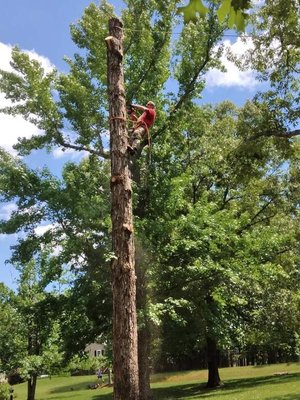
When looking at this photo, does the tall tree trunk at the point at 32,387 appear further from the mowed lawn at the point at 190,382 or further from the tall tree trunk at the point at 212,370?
the tall tree trunk at the point at 212,370

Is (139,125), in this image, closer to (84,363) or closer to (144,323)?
(144,323)

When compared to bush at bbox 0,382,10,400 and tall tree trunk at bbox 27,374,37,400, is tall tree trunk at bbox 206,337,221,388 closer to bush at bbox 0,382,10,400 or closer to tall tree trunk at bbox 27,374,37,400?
tall tree trunk at bbox 27,374,37,400

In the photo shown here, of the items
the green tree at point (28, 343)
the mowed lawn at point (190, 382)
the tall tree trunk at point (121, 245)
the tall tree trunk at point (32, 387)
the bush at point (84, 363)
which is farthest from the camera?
the mowed lawn at point (190, 382)

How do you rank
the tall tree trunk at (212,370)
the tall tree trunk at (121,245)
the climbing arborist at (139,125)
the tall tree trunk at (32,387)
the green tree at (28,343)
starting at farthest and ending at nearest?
the tall tree trunk at (212,370) < the tall tree trunk at (32,387) < the green tree at (28,343) < the climbing arborist at (139,125) < the tall tree trunk at (121,245)

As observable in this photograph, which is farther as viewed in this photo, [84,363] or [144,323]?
[84,363]

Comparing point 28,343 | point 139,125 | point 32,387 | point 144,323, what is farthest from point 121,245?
point 32,387

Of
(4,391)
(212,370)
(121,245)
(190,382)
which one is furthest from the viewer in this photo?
(190,382)

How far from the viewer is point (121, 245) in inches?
290

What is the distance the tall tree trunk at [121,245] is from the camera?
6898 millimetres

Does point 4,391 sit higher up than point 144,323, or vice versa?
point 144,323

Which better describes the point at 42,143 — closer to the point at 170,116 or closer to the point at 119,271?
the point at 170,116

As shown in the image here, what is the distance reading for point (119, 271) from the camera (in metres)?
7.26

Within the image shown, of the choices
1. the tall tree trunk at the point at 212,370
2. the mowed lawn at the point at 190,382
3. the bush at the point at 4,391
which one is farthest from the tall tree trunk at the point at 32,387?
the tall tree trunk at the point at 212,370

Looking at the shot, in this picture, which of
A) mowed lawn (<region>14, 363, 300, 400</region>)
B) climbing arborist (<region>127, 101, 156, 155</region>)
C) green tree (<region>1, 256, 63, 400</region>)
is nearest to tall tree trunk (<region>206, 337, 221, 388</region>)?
mowed lawn (<region>14, 363, 300, 400</region>)
